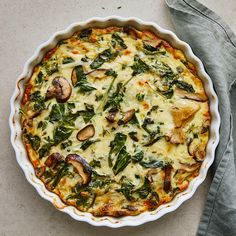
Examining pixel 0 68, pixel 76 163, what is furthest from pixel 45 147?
→ pixel 0 68

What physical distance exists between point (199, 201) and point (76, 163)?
3.49 feet

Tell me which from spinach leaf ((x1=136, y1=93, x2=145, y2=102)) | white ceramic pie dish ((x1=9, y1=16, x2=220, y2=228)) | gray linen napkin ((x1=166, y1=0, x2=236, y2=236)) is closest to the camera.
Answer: white ceramic pie dish ((x1=9, y1=16, x2=220, y2=228))

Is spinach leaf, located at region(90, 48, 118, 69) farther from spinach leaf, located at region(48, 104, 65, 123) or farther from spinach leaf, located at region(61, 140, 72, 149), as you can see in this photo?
spinach leaf, located at region(61, 140, 72, 149)

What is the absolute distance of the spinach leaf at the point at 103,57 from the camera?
3.99 meters

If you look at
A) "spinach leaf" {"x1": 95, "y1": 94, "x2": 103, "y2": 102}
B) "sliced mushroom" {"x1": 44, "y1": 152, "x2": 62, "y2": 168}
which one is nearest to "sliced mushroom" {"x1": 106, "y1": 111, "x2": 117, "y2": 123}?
"spinach leaf" {"x1": 95, "y1": 94, "x2": 103, "y2": 102}

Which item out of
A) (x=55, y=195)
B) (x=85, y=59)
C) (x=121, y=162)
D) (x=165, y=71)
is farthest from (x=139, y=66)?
(x=55, y=195)

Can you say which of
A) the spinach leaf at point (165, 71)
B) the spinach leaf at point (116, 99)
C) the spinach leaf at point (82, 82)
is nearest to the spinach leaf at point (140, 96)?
the spinach leaf at point (116, 99)

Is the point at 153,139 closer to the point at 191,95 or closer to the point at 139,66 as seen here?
the point at 191,95

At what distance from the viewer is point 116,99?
3.93 metres

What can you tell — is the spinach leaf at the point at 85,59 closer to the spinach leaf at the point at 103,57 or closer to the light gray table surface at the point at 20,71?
the spinach leaf at the point at 103,57

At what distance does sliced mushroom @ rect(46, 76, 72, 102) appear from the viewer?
392 cm

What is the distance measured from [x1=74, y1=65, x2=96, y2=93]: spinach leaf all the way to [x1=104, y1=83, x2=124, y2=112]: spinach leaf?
160mm

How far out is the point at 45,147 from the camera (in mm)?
3861

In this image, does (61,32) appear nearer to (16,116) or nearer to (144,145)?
(16,116)
